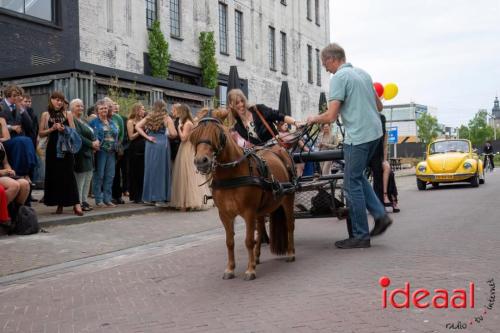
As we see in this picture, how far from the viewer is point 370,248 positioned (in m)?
6.61

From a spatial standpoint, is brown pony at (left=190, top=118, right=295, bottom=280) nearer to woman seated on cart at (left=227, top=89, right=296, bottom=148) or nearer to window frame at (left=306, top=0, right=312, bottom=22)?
woman seated on cart at (left=227, top=89, right=296, bottom=148)

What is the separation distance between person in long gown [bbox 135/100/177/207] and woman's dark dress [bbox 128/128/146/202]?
1.06 ft

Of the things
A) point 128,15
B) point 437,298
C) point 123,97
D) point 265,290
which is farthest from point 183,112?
point 128,15

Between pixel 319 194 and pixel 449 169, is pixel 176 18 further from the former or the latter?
pixel 319 194

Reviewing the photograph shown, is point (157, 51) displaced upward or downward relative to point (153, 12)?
downward

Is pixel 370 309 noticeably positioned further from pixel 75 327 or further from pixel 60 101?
pixel 60 101

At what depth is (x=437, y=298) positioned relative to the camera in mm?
4262

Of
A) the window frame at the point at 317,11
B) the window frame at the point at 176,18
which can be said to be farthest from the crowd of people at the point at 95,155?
the window frame at the point at 317,11

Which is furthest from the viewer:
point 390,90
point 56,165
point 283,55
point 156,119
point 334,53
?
point 283,55

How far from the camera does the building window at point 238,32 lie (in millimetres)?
29500

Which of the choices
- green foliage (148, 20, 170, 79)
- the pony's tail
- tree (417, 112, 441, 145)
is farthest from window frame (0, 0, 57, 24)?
tree (417, 112, 441, 145)

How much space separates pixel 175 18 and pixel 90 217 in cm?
1598

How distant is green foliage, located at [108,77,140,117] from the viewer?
14.9m

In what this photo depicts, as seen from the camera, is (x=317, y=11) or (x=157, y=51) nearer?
(x=157, y=51)
